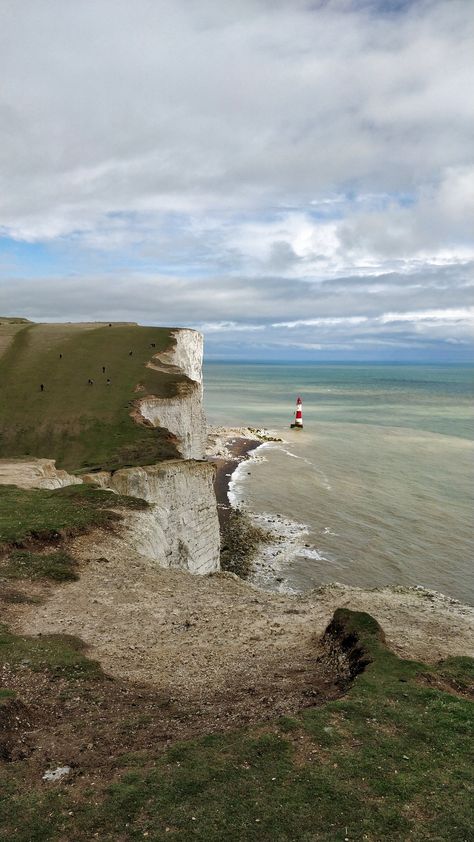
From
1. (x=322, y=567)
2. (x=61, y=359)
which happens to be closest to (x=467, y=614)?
(x=322, y=567)

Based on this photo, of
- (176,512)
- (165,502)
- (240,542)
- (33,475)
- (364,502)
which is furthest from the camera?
(364,502)

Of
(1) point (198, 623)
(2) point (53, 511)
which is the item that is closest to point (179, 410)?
(2) point (53, 511)

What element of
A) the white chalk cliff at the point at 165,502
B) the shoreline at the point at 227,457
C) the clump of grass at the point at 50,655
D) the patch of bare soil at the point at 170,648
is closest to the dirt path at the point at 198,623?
the patch of bare soil at the point at 170,648

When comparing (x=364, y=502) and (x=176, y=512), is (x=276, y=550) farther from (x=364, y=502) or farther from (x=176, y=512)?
(x=364, y=502)

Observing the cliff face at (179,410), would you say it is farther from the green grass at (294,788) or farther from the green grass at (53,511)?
the green grass at (294,788)

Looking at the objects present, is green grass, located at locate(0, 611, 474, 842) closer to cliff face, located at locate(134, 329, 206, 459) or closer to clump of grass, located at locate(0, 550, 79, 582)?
clump of grass, located at locate(0, 550, 79, 582)

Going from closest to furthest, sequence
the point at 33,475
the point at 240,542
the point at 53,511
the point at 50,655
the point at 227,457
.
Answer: the point at 50,655
the point at 53,511
the point at 33,475
the point at 240,542
the point at 227,457
